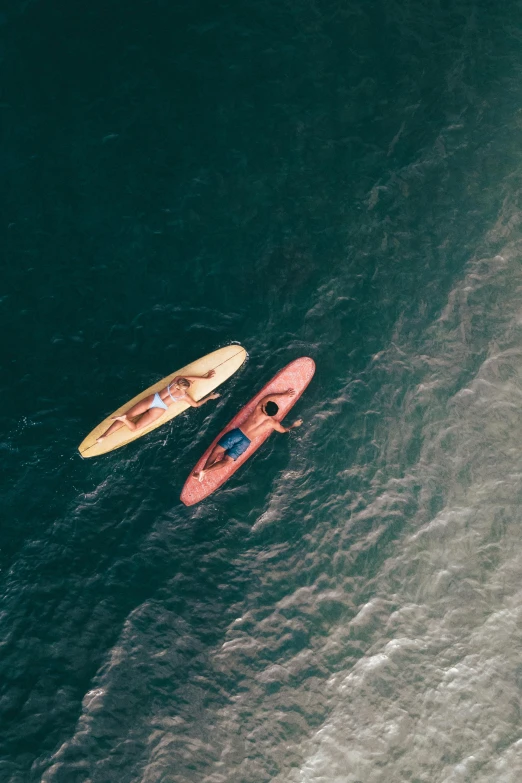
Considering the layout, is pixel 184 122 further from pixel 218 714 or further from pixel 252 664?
pixel 218 714

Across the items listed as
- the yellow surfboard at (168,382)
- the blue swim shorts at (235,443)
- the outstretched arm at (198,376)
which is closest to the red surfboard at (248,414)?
the blue swim shorts at (235,443)

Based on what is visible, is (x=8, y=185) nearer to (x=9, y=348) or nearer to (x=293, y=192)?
(x=9, y=348)

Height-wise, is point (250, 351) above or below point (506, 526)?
above

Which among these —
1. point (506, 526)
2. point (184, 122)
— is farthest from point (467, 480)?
point (184, 122)

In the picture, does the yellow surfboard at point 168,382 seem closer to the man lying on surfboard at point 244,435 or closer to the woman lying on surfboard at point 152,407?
the woman lying on surfboard at point 152,407

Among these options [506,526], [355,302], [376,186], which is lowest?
[506,526]

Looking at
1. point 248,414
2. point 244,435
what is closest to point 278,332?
point 248,414
